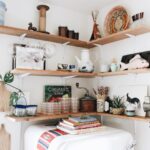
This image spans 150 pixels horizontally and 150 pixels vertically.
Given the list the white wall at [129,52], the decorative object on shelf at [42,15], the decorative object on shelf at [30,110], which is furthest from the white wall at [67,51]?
the decorative object on shelf at [30,110]

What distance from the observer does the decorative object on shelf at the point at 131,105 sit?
1951mm

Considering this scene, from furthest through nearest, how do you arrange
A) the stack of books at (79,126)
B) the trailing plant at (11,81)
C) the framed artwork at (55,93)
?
1. the framed artwork at (55,93)
2. the trailing plant at (11,81)
3. the stack of books at (79,126)

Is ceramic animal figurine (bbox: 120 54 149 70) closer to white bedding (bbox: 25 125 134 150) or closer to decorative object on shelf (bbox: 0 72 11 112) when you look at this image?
white bedding (bbox: 25 125 134 150)

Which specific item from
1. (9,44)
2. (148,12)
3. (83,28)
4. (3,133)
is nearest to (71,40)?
(83,28)

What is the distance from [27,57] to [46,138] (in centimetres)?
80

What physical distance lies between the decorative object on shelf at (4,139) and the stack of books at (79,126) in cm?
55

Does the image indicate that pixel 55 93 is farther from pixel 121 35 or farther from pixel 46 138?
pixel 121 35

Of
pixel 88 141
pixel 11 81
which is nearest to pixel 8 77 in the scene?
pixel 11 81

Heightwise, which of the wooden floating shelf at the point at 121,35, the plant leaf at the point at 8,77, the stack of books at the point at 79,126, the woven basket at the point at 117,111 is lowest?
the stack of books at the point at 79,126

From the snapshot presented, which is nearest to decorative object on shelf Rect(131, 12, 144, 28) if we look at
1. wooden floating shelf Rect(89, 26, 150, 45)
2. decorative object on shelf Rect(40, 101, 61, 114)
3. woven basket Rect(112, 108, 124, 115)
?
wooden floating shelf Rect(89, 26, 150, 45)

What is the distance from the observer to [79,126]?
1829mm

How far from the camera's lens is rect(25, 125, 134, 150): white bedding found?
61.9 inches

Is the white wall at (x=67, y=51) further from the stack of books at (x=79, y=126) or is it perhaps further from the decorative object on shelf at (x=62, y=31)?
the stack of books at (x=79, y=126)

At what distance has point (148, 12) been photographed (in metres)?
2.00
